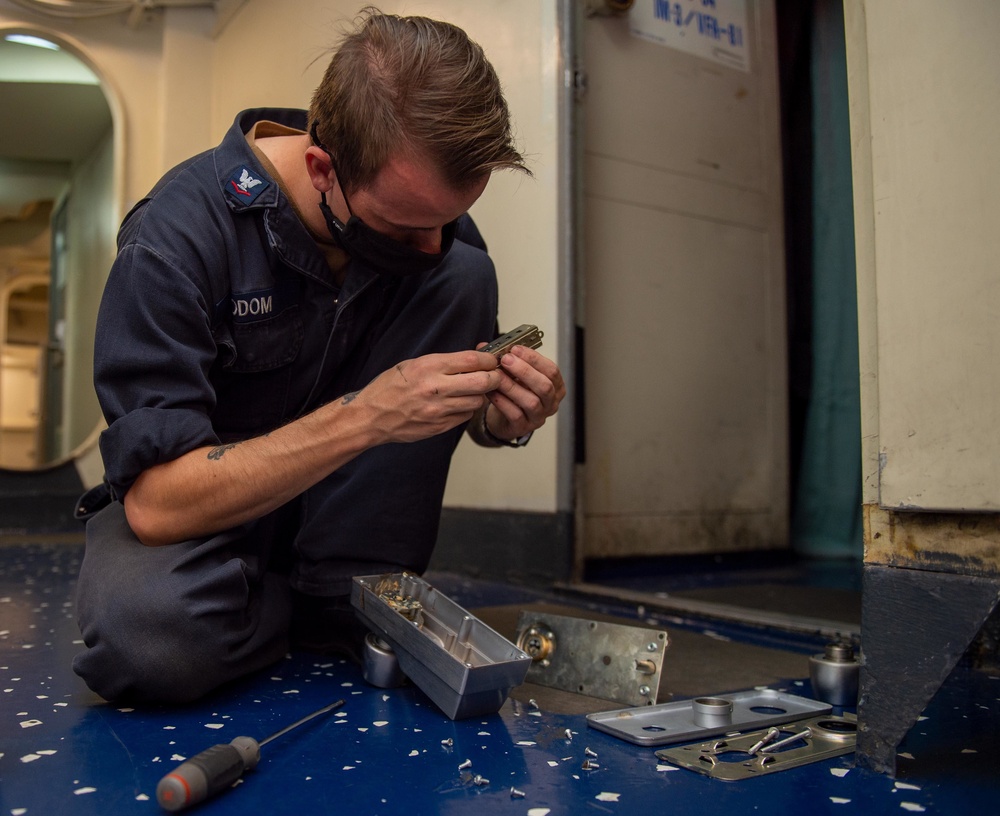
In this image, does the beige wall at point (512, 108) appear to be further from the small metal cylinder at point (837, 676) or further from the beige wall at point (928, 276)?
the beige wall at point (928, 276)

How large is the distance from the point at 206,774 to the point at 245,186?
2.20 ft

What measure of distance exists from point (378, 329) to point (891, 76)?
708mm

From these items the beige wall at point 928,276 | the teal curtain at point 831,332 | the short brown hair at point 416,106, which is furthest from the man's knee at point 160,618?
the teal curtain at point 831,332

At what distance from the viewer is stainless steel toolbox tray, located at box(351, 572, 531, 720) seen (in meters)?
0.86

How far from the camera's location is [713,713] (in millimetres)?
849

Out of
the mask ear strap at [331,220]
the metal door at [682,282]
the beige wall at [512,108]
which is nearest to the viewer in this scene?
the mask ear strap at [331,220]

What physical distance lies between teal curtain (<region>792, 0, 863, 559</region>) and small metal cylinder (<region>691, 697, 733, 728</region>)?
1.74m

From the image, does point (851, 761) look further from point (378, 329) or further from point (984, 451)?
point (378, 329)

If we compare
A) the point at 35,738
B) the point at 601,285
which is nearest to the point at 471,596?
the point at 601,285

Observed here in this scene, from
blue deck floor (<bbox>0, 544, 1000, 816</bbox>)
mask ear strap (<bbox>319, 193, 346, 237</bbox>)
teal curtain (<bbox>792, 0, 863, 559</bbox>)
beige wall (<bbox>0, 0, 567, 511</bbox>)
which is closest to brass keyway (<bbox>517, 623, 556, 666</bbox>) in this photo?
blue deck floor (<bbox>0, 544, 1000, 816</bbox>)

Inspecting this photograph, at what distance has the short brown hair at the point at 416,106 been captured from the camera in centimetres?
89

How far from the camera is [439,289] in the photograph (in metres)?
1.18

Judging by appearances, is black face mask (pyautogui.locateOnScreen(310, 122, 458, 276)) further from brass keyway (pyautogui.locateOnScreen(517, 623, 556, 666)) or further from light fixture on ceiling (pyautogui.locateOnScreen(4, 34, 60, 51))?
light fixture on ceiling (pyautogui.locateOnScreen(4, 34, 60, 51))

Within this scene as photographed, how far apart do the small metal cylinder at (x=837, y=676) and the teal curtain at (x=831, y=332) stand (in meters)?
1.56
